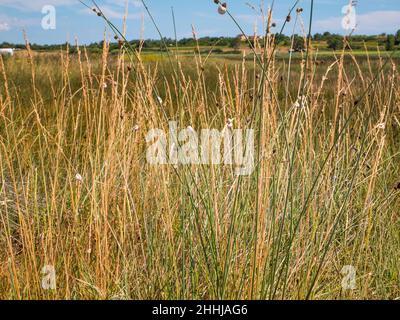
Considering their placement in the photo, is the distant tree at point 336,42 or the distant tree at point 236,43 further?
the distant tree at point 336,42

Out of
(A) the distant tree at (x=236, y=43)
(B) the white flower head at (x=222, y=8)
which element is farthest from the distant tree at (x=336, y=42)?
(B) the white flower head at (x=222, y=8)

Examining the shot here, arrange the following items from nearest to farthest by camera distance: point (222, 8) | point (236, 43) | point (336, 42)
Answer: point (222, 8), point (236, 43), point (336, 42)

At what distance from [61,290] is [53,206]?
36 cm

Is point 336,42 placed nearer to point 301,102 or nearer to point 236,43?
point 236,43

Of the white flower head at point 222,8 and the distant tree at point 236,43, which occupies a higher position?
the white flower head at point 222,8

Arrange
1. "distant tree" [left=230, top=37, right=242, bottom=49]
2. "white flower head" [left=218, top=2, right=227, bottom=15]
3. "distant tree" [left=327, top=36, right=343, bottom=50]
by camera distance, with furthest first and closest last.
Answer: "distant tree" [left=327, top=36, right=343, bottom=50] → "distant tree" [left=230, top=37, right=242, bottom=49] → "white flower head" [left=218, top=2, right=227, bottom=15]

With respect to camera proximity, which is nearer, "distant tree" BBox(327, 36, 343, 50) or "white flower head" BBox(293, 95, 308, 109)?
"white flower head" BBox(293, 95, 308, 109)

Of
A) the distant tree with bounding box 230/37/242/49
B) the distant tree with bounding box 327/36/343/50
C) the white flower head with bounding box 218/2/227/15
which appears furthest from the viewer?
the distant tree with bounding box 327/36/343/50

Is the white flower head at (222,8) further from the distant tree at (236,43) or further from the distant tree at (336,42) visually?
the distant tree at (336,42)

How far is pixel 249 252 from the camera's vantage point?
2010 mm

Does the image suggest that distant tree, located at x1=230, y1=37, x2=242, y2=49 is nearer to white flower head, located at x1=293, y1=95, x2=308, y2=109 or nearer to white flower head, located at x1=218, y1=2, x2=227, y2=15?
white flower head, located at x1=293, y1=95, x2=308, y2=109

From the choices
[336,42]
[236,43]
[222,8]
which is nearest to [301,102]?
[222,8]

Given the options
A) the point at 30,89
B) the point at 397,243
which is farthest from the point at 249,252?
the point at 30,89

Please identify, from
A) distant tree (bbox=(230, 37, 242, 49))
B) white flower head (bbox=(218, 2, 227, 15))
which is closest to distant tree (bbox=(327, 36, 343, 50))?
distant tree (bbox=(230, 37, 242, 49))
